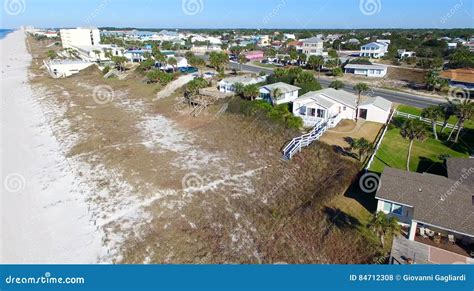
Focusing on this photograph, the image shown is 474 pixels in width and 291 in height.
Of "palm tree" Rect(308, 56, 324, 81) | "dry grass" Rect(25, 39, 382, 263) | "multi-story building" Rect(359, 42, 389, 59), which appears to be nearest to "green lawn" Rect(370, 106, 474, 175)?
"dry grass" Rect(25, 39, 382, 263)

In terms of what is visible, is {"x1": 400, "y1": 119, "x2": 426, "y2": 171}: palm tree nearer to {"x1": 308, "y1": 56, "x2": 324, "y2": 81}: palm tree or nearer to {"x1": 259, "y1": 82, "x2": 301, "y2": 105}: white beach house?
{"x1": 259, "y1": 82, "x2": 301, "y2": 105}: white beach house

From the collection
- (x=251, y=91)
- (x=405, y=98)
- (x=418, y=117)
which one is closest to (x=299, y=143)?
(x=251, y=91)

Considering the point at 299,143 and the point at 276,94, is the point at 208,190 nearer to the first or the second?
the point at 299,143

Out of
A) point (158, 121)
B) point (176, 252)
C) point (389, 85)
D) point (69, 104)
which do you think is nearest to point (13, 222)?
point (176, 252)

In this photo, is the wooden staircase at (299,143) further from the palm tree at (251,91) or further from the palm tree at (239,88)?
the palm tree at (239,88)

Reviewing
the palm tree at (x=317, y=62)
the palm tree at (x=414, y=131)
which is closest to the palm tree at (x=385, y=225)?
the palm tree at (x=414, y=131)

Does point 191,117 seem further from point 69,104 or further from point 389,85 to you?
point 389,85

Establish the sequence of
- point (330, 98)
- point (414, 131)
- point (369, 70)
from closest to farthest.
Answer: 1. point (414, 131)
2. point (330, 98)
3. point (369, 70)
